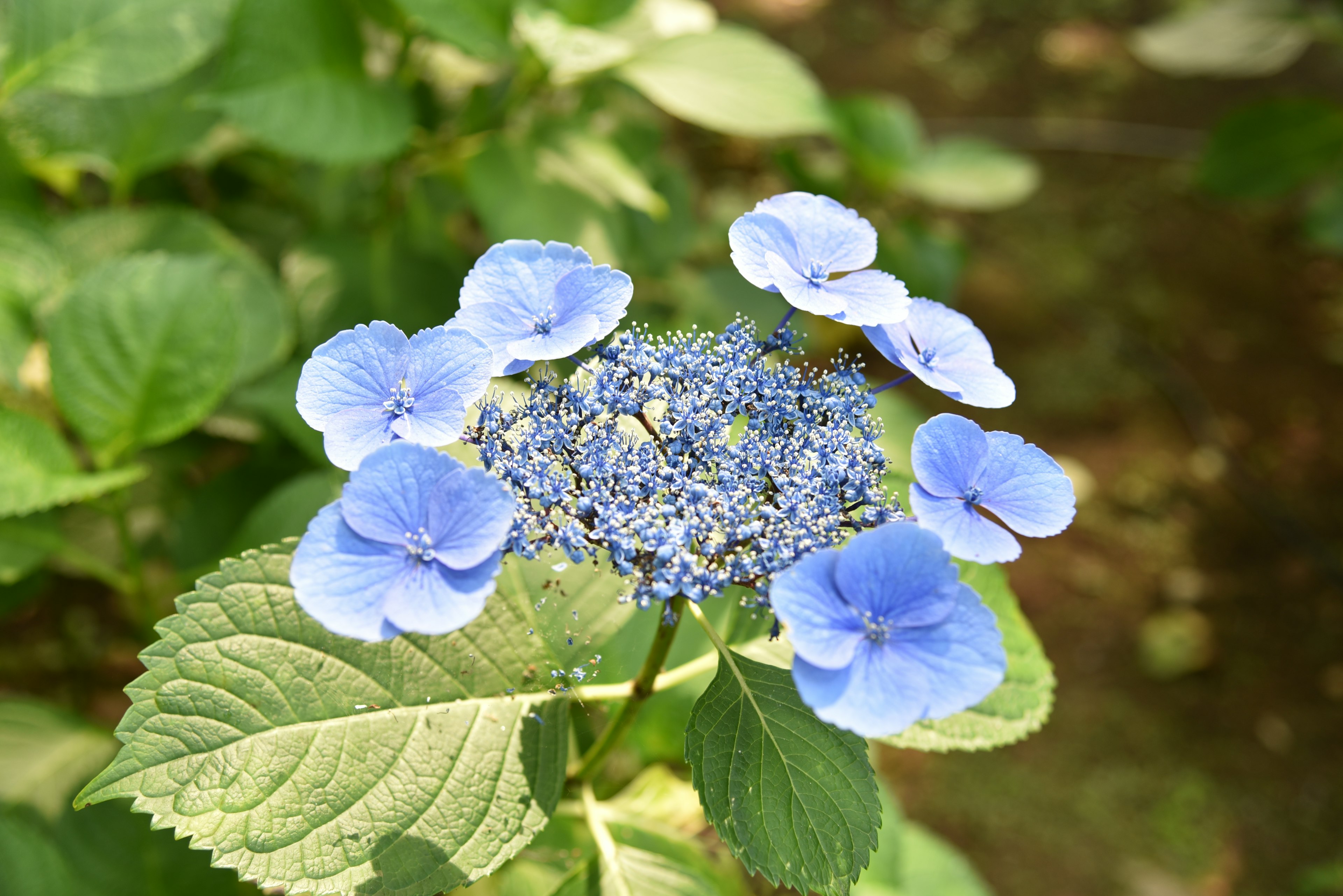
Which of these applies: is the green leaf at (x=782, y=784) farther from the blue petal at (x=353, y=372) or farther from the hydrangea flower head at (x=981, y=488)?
the blue petal at (x=353, y=372)

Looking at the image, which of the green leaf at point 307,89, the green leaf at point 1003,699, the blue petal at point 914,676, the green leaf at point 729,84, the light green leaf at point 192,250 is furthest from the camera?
the green leaf at point 729,84

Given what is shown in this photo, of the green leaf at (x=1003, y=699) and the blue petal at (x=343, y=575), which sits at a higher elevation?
the blue petal at (x=343, y=575)

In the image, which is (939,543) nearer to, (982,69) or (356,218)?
(356,218)

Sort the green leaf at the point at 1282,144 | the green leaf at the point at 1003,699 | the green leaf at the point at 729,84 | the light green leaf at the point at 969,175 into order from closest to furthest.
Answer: the green leaf at the point at 1003,699 < the green leaf at the point at 729,84 < the light green leaf at the point at 969,175 < the green leaf at the point at 1282,144

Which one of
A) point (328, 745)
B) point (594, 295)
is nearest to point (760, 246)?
point (594, 295)

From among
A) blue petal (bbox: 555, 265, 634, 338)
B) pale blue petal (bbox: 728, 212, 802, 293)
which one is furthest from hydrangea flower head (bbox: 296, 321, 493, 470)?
pale blue petal (bbox: 728, 212, 802, 293)

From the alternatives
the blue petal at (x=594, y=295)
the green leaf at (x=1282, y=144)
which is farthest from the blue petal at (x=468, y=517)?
the green leaf at (x=1282, y=144)

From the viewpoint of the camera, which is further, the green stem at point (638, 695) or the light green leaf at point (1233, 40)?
the light green leaf at point (1233, 40)
